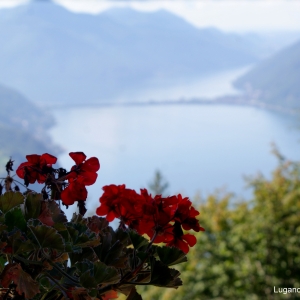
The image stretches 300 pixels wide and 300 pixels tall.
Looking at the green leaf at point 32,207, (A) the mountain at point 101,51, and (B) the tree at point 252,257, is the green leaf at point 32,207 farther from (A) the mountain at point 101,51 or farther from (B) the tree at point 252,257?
(A) the mountain at point 101,51

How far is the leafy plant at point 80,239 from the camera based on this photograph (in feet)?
1.01

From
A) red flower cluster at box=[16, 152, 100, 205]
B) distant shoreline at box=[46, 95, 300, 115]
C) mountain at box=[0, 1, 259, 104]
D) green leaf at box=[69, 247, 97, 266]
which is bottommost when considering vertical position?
green leaf at box=[69, 247, 97, 266]

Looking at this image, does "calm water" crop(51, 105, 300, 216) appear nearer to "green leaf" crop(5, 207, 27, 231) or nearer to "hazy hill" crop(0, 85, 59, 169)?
"hazy hill" crop(0, 85, 59, 169)

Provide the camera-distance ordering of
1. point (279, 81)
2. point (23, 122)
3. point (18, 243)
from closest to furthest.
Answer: point (18, 243), point (23, 122), point (279, 81)

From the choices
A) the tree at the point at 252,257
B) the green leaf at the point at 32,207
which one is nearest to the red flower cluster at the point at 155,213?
the green leaf at the point at 32,207

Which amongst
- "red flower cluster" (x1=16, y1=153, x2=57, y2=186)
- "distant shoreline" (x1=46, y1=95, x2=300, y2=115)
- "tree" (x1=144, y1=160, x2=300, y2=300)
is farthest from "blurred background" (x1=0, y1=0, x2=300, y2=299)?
"red flower cluster" (x1=16, y1=153, x2=57, y2=186)

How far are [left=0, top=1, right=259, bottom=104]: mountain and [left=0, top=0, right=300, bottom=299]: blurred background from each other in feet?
0.31

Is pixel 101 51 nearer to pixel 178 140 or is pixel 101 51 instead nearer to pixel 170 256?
pixel 178 140

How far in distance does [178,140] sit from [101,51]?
10.7m

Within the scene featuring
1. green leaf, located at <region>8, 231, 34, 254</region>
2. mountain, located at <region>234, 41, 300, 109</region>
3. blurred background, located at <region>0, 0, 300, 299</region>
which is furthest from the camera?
blurred background, located at <region>0, 0, 300, 299</region>

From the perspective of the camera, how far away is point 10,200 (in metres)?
0.34

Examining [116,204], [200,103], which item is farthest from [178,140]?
[116,204]

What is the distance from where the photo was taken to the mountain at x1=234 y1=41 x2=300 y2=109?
2073 cm

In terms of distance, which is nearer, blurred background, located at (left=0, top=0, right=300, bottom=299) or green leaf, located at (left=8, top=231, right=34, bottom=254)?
green leaf, located at (left=8, top=231, right=34, bottom=254)
